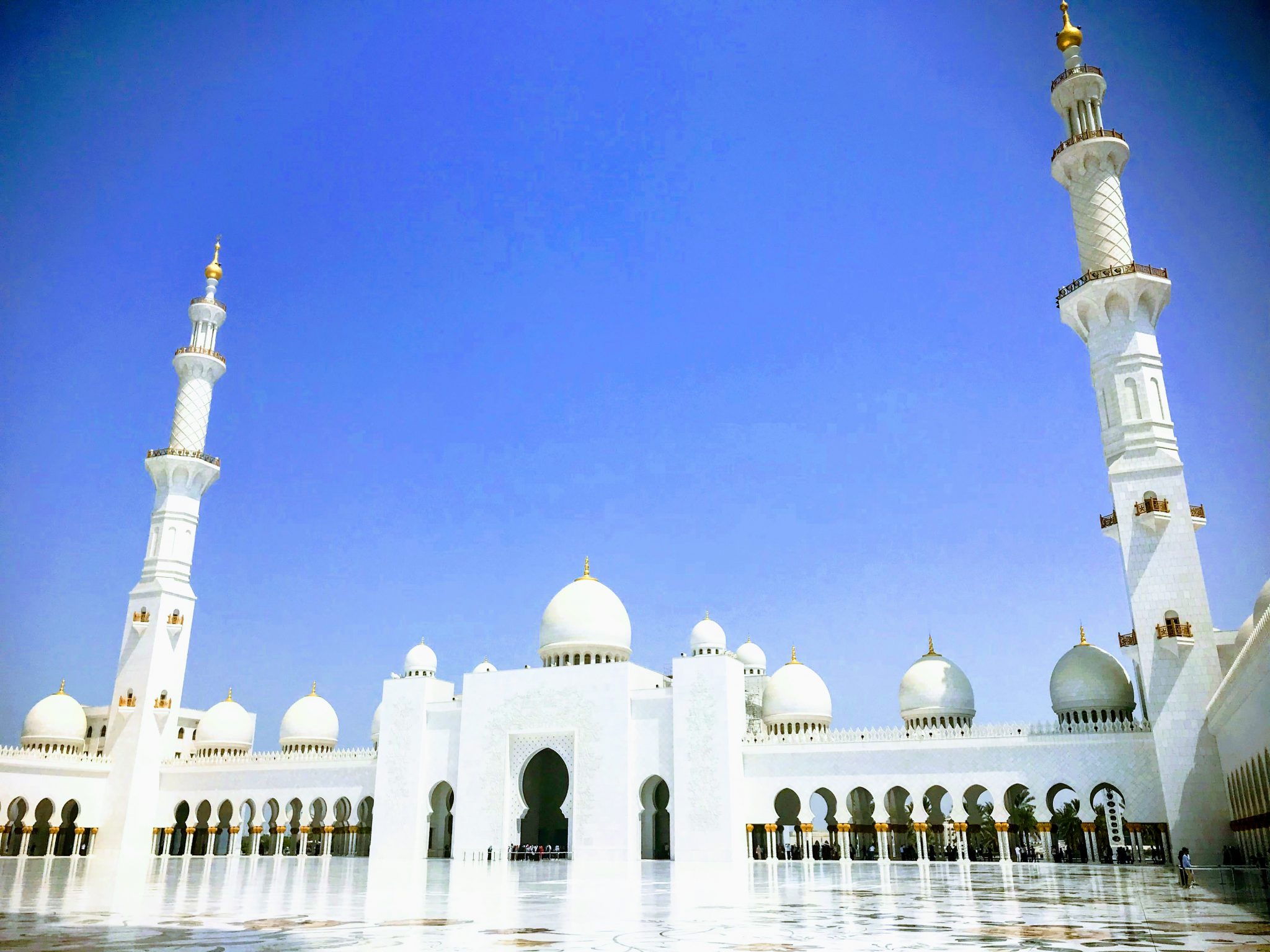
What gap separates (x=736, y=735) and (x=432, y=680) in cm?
887

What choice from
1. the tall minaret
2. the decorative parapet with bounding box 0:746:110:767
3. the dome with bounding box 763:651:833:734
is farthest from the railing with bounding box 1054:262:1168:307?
the decorative parapet with bounding box 0:746:110:767

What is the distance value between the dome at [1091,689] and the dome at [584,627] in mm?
11140

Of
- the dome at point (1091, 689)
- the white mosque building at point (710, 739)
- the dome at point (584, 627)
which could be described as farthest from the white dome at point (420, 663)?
the dome at point (1091, 689)

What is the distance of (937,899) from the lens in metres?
9.88

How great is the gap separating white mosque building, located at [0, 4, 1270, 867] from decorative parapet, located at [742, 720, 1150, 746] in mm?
53

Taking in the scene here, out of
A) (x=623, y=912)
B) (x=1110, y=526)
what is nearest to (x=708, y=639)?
(x=1110, y=526)

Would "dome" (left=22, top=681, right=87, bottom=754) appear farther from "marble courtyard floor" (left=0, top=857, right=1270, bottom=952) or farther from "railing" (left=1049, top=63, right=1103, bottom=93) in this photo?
"railing" (left=1049, top=63, right=1103, bottom=93)

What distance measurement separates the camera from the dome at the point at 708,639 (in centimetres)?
3053

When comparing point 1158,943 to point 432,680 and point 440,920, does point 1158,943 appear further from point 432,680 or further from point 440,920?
point 432,680

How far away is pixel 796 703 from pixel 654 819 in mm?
4945

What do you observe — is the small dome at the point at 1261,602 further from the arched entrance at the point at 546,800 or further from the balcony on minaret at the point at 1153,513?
the arched entrance at the point at 546,800

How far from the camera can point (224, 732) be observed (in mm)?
32031

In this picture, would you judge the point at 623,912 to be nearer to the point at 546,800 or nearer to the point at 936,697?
the point at 936,697

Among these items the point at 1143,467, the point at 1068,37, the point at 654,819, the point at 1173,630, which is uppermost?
the point at 1068,37
